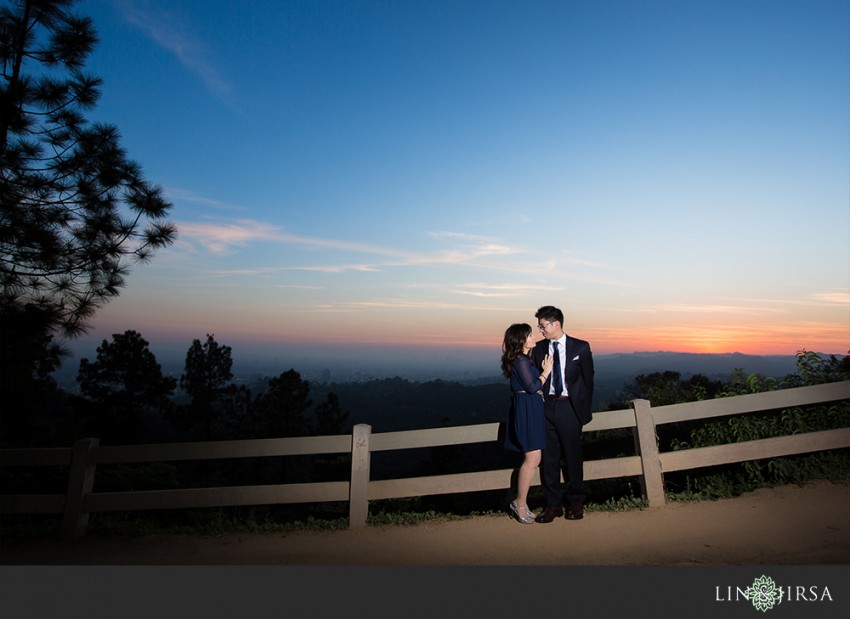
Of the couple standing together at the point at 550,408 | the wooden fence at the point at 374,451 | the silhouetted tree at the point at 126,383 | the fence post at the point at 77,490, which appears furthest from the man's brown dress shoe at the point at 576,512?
the silhouetted tree at the point at 126,383

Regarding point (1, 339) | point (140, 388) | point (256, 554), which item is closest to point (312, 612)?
point (256, 554)

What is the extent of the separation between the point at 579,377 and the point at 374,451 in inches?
92.3

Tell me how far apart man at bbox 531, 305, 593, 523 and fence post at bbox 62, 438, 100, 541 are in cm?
506

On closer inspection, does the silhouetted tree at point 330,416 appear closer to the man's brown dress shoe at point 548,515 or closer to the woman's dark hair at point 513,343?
the man's brown dress shoe at point 548,515

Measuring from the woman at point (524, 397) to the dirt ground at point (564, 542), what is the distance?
657 millimetres

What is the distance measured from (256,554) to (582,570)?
10.3 feet

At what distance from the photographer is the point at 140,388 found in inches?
1495

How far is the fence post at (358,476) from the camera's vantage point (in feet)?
18.0

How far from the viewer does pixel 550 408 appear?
5.21 meters

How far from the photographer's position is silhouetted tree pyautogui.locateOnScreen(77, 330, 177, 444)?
36.2 m

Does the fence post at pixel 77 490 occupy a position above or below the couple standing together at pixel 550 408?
below

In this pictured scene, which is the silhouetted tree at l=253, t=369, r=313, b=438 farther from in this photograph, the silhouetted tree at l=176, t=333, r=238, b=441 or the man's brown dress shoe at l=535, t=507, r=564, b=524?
the man's brown dress shoe at l=535, t=507, r=564, b=524

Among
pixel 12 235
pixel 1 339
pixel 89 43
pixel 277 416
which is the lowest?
pixel 277 416

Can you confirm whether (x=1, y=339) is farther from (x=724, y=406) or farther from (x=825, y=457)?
(x=825, y=457)
